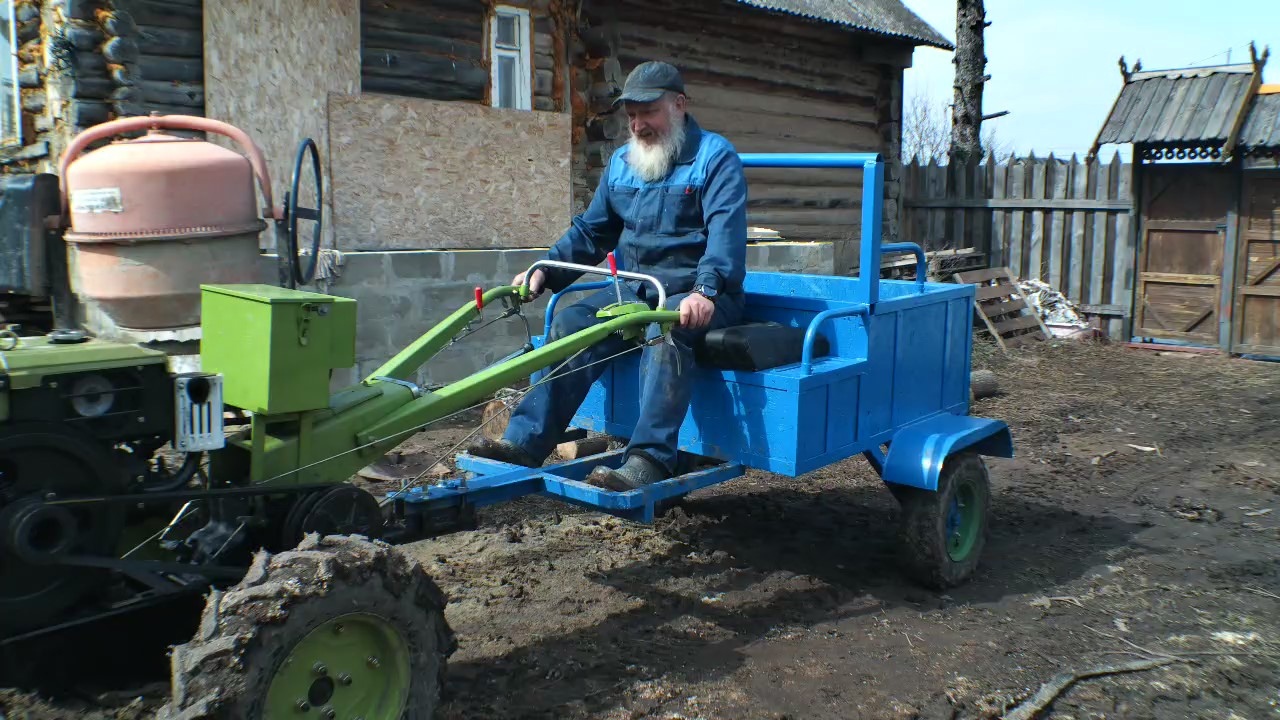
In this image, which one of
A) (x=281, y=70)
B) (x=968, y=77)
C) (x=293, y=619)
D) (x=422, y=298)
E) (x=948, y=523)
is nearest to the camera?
(x=293, y=619)

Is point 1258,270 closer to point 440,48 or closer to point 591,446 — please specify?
point 440,48

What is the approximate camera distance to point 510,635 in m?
4.25

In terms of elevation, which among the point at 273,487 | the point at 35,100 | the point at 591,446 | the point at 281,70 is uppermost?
the point at 281,70

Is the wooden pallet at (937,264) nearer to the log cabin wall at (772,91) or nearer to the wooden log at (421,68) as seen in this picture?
the log cabin wall at (772,91)

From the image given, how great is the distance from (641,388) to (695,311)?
46 centimetres

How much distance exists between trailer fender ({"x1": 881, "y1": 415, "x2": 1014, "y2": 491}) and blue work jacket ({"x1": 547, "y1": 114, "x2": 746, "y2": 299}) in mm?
1050

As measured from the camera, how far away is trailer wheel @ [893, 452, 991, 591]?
4.80 meters

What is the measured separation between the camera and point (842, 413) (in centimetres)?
453

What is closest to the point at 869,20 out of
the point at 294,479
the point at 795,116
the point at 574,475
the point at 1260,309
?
the point at 795,116

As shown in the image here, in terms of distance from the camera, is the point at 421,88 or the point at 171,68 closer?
the point at 171,68

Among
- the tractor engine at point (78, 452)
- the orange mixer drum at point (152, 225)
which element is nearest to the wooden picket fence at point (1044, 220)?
the orange mixer drum at point (152, 225)

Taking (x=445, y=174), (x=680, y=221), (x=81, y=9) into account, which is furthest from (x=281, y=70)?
(x=680, y=221)

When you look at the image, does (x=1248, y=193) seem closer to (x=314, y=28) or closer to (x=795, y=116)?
(x=795, y=116)

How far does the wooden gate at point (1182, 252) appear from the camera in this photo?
1193 cm
